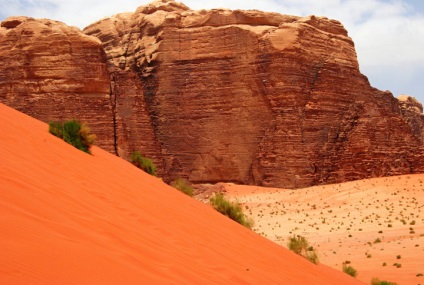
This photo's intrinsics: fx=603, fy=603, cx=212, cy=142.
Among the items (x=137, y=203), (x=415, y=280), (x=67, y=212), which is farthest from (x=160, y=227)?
(x=415, y=280)

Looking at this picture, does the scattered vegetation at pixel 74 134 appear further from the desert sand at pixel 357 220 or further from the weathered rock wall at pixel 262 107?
the weathered rock wall at pixel 262 107

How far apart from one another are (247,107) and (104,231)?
34813 millimetres

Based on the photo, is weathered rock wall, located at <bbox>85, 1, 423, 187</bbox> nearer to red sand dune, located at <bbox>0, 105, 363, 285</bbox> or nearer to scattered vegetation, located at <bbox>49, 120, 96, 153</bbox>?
scattered vegetation, located at <bbox>49, 120, 96, 153</bbox>

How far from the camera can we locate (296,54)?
134ft

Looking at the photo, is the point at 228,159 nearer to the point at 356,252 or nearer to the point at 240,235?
the point at 356,252

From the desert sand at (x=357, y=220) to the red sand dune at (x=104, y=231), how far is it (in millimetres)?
4775

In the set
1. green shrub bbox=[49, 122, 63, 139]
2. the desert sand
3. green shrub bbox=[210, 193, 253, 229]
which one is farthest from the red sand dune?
the desert sand

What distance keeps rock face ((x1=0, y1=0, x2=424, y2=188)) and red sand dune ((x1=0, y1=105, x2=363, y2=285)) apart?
1157 inches

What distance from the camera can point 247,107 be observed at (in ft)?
133

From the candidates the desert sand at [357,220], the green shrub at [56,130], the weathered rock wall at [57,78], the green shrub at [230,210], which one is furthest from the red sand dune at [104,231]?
the weathered rock wall at [57,78]

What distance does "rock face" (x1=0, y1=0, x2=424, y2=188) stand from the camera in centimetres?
3944

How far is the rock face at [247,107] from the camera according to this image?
39.4 metres

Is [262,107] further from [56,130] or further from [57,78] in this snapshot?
[56,130]

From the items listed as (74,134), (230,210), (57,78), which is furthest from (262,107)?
(74,134)
